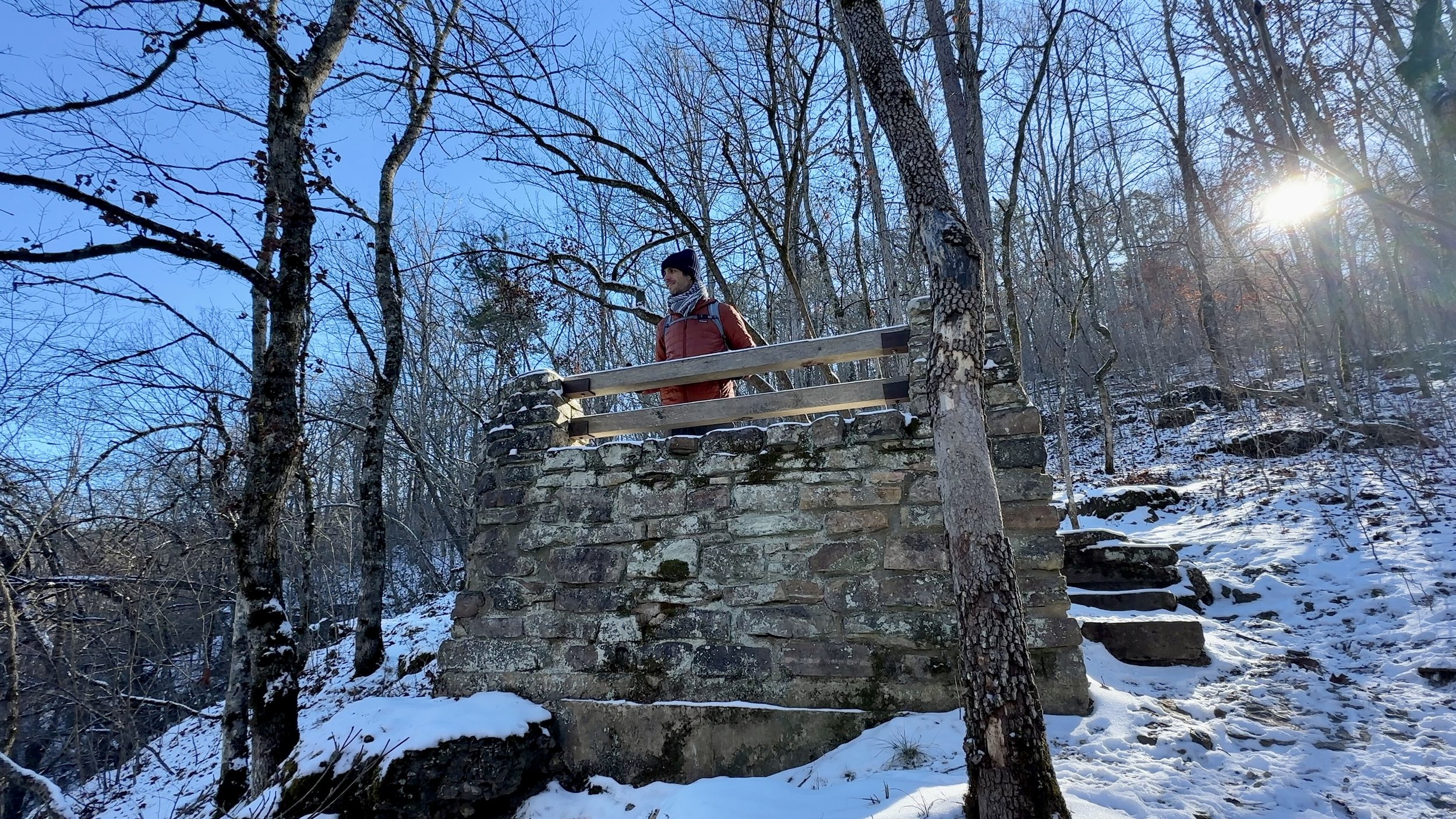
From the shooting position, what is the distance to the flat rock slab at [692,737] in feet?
A: 10.9

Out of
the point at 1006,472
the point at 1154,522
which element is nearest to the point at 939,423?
the point at 1006,472

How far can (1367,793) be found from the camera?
2.58 metres

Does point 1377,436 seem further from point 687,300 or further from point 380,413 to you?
point 380,413

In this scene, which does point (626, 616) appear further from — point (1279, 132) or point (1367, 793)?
point (1279, 132)

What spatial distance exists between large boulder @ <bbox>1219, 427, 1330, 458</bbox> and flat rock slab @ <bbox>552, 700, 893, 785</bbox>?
360 inches

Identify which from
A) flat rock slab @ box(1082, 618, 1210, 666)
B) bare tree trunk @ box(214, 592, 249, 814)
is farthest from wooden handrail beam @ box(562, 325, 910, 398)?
bare tree trunk @ box(214, 592, 249, 814)

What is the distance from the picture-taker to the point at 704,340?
469 cm

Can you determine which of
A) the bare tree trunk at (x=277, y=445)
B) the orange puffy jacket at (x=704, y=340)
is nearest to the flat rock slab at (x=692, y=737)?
the bare tree trunk at (x=277, y=445)

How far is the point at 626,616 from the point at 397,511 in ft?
55.6

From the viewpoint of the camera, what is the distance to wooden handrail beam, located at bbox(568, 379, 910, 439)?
3727 mm

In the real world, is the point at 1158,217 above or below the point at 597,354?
above

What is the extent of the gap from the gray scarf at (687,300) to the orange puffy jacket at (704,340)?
3 cm

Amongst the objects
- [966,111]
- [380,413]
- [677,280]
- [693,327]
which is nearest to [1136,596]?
[693,327]

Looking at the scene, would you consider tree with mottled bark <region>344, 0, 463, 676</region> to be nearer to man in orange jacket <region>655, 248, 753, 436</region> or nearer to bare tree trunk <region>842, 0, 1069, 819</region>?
man in orange jacket <region>655, 248, 753, 436</region>
